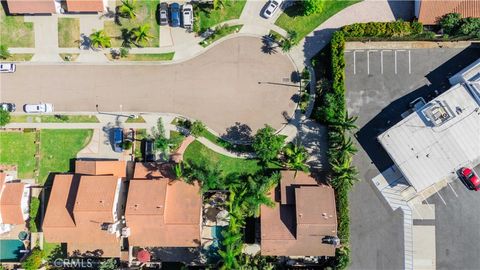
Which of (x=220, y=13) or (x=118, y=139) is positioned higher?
(x=220, y=13)

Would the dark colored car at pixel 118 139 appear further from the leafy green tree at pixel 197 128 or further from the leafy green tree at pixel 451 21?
the leafy green tree at pixel 451 21

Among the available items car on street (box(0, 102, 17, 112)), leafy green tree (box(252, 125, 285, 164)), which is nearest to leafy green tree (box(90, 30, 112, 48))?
car on street (box(0, 102, 17, 112))

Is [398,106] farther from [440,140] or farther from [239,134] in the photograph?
[239,134]

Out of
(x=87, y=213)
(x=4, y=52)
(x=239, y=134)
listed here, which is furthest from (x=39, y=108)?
(x=239, y=134)

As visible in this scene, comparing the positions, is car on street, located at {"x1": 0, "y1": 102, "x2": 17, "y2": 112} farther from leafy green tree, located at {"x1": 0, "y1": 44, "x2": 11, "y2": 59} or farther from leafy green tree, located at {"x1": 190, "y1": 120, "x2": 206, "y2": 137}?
leafy green tree, located at {"x1": 190, "y1": 120, "x2": 206, "y2": 137}

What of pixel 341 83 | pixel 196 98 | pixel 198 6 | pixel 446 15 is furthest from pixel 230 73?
pixel 446 15

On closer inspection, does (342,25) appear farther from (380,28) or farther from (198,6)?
(198,6)

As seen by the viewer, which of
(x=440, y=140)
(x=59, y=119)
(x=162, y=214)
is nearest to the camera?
(x=162, y=214)
